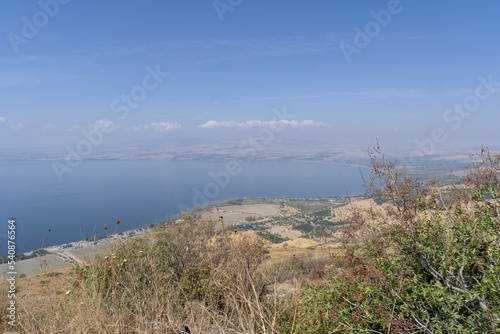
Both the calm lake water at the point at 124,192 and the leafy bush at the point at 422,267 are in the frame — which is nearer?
the leafy bush at the point at 422,267

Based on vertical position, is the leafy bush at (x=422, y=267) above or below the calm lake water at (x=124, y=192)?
above

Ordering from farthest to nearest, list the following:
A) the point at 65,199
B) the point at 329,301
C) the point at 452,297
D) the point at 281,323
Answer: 1. the point at 65,199
2. the point at 281,323
3. the point at 329,301
4. the point at 452,297

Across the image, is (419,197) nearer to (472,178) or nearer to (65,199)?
(472,178)

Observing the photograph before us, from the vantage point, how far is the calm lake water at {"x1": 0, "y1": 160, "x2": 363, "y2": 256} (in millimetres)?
45938

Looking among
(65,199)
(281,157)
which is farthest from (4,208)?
(281,157)

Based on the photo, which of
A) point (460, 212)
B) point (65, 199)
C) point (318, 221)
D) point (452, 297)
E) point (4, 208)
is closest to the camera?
point (452, 297)

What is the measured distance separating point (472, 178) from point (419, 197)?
81 cm

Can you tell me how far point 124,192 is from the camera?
83.4 meters

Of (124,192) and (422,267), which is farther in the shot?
(124,192)

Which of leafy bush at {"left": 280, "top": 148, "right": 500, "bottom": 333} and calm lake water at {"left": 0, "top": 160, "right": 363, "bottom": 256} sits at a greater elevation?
leafy bush at {"left": 280, "top": 148, "right": 500, "bottom": 333}

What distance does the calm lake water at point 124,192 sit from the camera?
45938 mm

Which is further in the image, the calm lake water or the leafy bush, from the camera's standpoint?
the calm lake water

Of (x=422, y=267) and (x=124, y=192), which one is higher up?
(x=422, y=267)

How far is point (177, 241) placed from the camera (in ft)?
26.6
